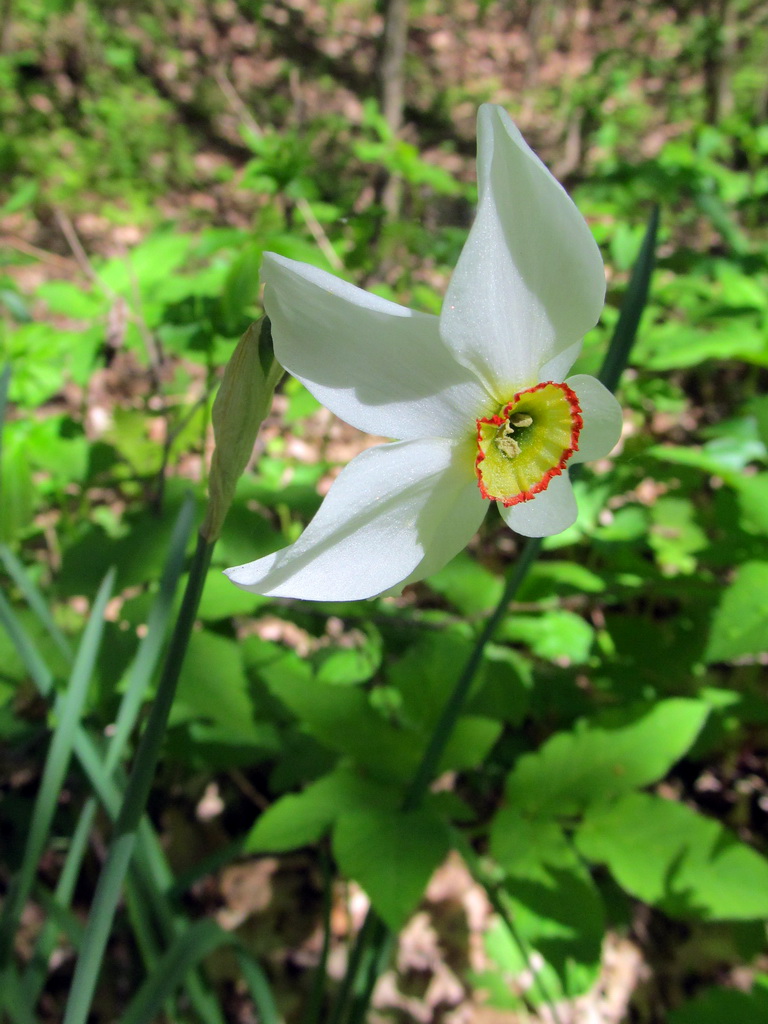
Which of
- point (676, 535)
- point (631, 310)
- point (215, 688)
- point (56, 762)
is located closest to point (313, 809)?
point (215, 688)

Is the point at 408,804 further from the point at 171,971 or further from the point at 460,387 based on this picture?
the point at 460,387

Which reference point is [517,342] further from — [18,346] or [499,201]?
[18,346]

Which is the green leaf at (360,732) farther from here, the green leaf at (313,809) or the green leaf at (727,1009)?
the green leaf at (727,1009)

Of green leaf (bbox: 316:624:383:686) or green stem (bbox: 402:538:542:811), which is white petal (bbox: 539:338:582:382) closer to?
green stem (bbox: 402:538:542:811)

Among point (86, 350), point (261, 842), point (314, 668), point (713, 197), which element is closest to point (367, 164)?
point (713, 197)

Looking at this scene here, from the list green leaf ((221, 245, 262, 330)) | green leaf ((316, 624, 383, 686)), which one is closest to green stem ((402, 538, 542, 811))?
green leaf ((316, 624, 383, 686))

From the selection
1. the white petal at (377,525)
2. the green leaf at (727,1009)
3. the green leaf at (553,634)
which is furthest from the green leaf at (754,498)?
the white petal at (377,525)
